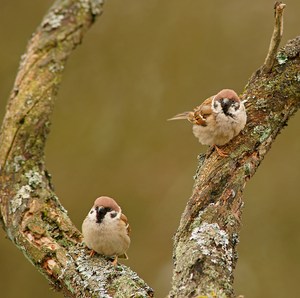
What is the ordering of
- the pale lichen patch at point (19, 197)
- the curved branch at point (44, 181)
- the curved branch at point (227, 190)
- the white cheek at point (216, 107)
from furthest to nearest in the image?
the white cheek at point (216, 107)
the pale lichen patch at point (19, 197)
the curved branch at point (44, 181)
the curved branch at point (227, 190)

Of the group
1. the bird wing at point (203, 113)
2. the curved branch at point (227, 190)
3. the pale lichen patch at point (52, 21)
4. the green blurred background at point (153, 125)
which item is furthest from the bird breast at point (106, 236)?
the green blurred background at point (153, 125)

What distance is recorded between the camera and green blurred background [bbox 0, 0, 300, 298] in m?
6.30

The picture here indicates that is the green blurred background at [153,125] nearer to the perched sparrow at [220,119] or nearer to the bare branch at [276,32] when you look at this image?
the perched sparrow at [220,119]

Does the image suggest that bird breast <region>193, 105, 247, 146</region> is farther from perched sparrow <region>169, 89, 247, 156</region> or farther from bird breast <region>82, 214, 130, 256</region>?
bird breast <region>82, 214, 130, 256</region>

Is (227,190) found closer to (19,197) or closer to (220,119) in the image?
(220,119)

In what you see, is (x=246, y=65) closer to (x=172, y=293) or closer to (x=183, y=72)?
(x=183, y=72)

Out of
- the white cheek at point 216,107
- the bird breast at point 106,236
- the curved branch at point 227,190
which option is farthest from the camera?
the white cheek at point 216,107

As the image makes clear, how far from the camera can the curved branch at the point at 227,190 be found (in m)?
3.45

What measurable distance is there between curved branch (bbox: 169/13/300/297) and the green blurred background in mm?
1752

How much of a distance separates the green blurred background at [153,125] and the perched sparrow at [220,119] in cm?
135

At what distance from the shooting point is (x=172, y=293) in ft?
11.1

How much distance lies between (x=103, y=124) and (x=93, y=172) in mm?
411

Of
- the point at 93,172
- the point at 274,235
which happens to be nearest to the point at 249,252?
the point at 274,235

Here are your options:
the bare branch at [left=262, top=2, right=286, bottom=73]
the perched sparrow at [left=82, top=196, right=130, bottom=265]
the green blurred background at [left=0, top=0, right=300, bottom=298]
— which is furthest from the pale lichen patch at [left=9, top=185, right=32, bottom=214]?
the green blurred background at [left=0, top=0, right=300, bottom=298]
